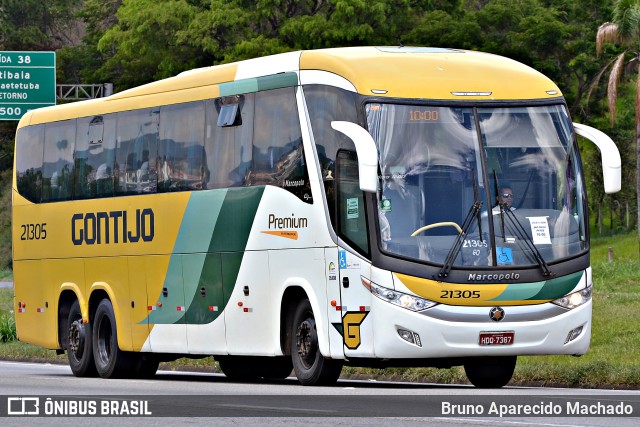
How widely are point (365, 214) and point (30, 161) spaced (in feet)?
34.2

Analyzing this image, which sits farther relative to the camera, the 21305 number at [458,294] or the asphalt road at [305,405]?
the 21305 number at [458,294]

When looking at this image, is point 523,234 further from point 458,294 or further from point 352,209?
point 352,209

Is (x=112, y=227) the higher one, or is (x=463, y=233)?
(x=112, y=227)

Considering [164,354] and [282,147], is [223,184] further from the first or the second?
[164,354]

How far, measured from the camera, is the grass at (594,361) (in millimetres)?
19781

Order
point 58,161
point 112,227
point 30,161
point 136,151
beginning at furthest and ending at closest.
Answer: point 30,161, point 58,161, point 112,227, point 136,151

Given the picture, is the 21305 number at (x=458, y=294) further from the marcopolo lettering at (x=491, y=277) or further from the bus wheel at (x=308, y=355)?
the bus wheel at (x=308, y=355)

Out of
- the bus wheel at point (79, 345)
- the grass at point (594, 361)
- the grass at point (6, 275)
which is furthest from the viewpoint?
the grass at point (6, 275)

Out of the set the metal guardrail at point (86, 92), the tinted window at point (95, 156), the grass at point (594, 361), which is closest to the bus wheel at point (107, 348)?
the tinted window at point (95, 156)

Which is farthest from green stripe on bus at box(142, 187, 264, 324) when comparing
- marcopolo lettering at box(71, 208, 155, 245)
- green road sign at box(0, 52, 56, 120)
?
green road sign at box(0, 52, 56, 120)

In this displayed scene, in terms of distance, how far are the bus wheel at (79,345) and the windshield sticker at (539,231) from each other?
9.11 meters

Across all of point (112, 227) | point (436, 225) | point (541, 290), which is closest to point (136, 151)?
point (112, 227)

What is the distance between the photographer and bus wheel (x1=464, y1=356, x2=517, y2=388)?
62.3ft

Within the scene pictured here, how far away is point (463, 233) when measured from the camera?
17.4 metres
